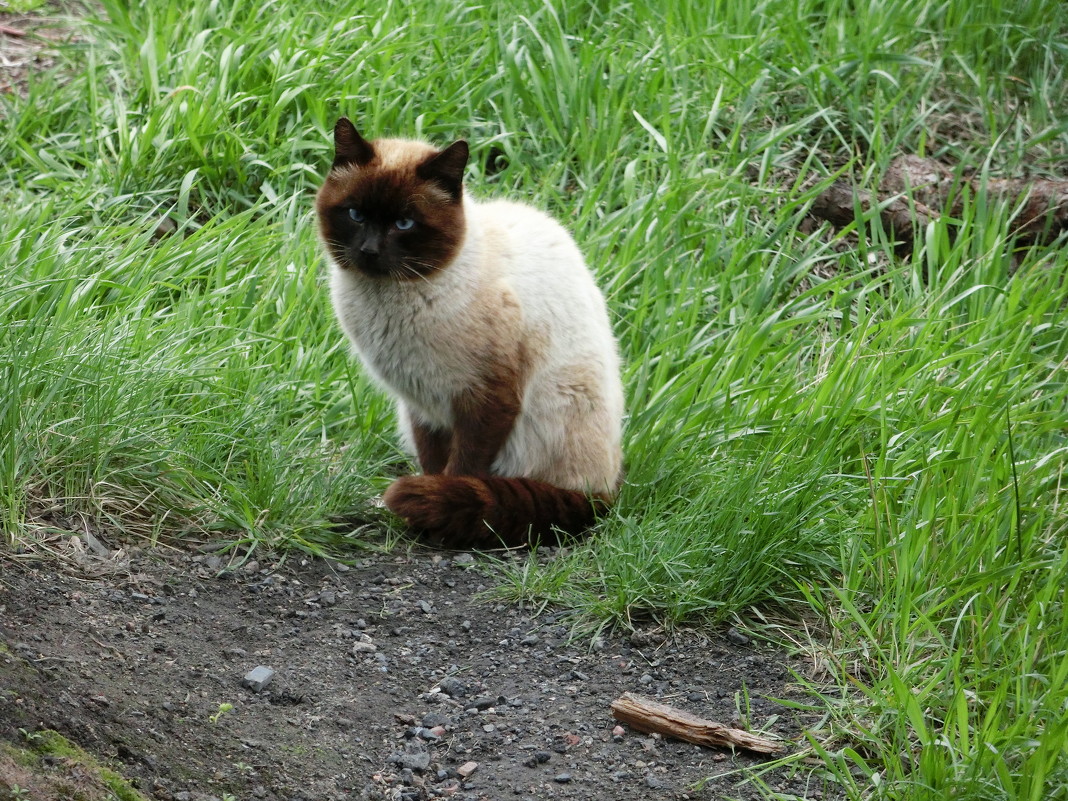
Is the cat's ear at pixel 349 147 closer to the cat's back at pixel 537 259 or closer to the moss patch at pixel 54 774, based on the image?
the cat's back at pixel 537 259

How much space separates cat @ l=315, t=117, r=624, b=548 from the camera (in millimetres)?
3908

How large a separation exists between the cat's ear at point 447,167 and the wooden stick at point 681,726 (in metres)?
1.90

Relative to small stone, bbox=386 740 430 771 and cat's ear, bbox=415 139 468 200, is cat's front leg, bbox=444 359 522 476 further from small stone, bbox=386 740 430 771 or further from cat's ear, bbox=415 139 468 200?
small stone, bbox=386 740 430 771

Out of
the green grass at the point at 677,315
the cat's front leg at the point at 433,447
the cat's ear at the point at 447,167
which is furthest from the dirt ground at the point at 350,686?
the cat's ear at the point at 447,167

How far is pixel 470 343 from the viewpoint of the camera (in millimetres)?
3967

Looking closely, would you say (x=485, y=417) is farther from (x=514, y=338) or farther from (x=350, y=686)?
(x=350, y=686)

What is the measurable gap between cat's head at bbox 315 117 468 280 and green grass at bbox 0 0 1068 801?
0.71 meters

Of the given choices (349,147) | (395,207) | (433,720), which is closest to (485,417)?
(395,207)

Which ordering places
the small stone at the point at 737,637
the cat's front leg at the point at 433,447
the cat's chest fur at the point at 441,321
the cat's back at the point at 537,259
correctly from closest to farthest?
the small stone at the point at 737,637 < the cat's chest fur at the point at 441,321 < the cat's back at the point at 537,259 < the cat's front leg at the point at 433,447

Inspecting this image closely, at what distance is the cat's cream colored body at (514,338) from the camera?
3.98 meters

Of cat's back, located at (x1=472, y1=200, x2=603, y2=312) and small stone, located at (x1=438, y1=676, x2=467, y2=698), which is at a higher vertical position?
cat's back, located at (x1=472, y1=200, x2=603, y2=312)

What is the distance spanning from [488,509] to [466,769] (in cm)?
124

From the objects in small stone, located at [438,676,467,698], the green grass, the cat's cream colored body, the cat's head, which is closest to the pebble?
small stone, located at [438,676,467,698]

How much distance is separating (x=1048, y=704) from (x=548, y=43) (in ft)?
13.9
